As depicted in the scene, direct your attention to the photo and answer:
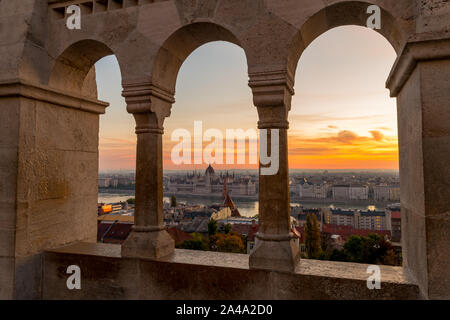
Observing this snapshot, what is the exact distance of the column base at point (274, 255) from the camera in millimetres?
3008

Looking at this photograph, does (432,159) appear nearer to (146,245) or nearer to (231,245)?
(146,245)

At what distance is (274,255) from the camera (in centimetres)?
306

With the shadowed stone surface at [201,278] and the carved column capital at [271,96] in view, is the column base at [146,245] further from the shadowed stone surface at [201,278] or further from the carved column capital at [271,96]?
the carved column capital at [271,96]

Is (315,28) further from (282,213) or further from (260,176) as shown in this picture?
(282,213)

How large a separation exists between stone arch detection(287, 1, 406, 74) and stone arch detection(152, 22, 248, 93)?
0.65 m

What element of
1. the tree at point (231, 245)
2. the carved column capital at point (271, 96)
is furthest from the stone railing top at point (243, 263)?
the tree at point (231, 245)

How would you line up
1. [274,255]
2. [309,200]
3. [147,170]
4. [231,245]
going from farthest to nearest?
[309,200]
[231,245]
[147,170]
[274,255]

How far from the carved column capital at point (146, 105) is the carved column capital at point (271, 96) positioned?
3.88ft

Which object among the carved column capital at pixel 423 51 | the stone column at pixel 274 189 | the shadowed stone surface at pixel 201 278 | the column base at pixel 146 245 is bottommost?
the shadowed stone surface at pixel 201 278

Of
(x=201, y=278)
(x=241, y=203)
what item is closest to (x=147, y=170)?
(x=201, y=278)

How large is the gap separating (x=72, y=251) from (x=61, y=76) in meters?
2.31

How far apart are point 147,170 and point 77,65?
1.95 meters

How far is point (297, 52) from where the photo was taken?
3305 mm

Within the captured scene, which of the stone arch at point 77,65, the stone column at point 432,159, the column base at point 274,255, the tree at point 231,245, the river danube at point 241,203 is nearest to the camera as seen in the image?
the stone column at point 432,159
